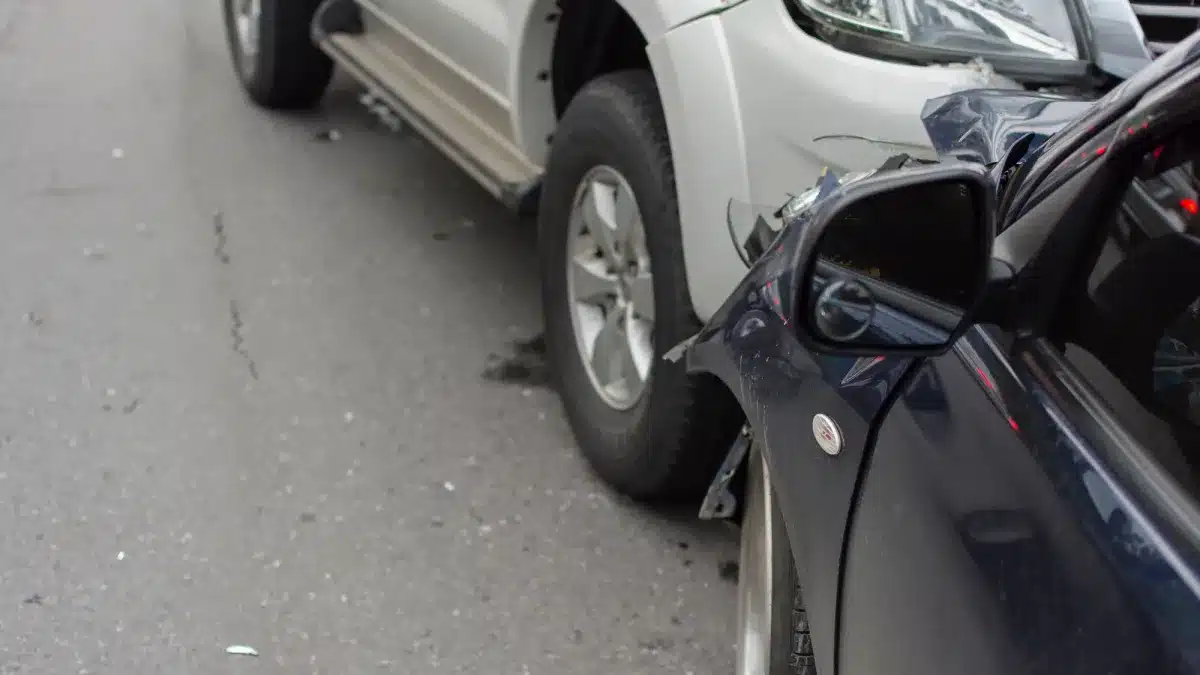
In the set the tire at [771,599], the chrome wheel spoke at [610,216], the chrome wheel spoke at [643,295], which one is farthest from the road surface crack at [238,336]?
the tire at [771,599]

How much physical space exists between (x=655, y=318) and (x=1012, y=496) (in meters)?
1.71

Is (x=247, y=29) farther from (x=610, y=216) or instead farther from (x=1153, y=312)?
(x=1153, y=312)

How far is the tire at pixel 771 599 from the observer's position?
5.90 ft

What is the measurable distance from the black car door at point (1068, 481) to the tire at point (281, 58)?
15.9 ft

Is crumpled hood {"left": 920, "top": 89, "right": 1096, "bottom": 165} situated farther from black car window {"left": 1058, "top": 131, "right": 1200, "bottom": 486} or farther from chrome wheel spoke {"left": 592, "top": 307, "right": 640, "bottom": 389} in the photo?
chrome wheel spoke {"left": 592, "top": 307, "right": 640, "bottom": 389}

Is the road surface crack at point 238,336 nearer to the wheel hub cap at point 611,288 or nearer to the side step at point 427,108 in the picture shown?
the side step at point 427,108

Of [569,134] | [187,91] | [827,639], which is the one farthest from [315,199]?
[827,639]

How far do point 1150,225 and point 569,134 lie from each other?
2108 mm

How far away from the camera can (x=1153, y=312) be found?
1.13 metres

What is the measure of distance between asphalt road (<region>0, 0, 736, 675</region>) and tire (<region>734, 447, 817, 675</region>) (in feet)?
2.53

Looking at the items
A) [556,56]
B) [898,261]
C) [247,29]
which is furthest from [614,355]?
[247,29]

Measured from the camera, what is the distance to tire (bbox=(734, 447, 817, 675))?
1.80 metres

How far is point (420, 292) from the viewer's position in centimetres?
439

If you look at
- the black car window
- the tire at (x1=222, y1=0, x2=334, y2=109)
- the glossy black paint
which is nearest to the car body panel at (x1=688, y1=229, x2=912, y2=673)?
the glossy black paint
